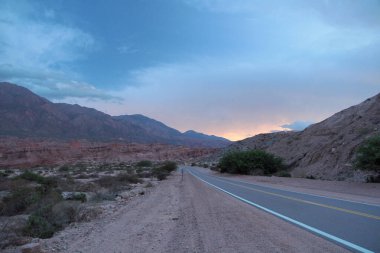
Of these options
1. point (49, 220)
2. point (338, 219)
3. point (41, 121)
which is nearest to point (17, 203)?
point (49, 220)

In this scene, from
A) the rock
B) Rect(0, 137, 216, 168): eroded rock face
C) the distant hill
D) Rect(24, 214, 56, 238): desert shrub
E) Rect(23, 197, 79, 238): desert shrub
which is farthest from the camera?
the distant hill

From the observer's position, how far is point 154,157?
140625 mm

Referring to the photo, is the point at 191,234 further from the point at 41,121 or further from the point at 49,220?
the point at 41,121

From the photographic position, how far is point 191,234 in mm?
11117

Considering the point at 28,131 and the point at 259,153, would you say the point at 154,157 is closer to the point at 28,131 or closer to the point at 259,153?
the point at 28,131

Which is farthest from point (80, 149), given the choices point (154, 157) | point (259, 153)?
point (259, 153)

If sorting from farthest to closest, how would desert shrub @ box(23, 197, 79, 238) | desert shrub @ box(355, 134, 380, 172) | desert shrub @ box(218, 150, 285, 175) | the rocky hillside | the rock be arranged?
desert shrub @ box(218, 150, 285, 175) < the rocky hillside < desert shrub @ box(355, 134, 380, 172) < desert shrub @ box(23, 197, 79, 238) < the rock

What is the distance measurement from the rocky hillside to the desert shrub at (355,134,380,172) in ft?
5.59

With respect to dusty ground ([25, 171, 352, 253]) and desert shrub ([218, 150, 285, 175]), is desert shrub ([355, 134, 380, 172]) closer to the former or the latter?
dusty ground ([25, 171, 352, 253])

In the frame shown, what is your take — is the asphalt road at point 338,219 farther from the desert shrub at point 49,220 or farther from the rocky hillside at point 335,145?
the rocky hillside at point 335,145

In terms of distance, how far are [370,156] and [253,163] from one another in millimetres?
31240

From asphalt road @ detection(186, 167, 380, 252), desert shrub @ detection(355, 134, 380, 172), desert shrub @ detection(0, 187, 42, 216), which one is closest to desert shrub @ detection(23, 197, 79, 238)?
desert shrub @ detection(0, 187, 42, 216)

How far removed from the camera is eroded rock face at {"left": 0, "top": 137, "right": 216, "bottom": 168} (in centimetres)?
9994

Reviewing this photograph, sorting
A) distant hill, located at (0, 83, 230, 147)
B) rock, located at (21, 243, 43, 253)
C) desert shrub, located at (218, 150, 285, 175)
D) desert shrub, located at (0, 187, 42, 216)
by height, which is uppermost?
distant hill, located at (0, 83, 230, 147)
